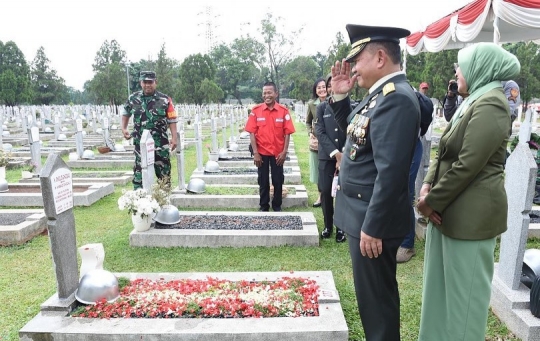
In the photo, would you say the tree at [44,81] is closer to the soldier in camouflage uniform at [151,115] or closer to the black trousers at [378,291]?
the soldier in camouflage uniform at [151,115]

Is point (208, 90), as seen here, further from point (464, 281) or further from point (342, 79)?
point (464, 281)

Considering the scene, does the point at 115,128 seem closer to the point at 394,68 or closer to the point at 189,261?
the point at 189,261

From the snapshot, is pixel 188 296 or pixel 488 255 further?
pixel 188 296

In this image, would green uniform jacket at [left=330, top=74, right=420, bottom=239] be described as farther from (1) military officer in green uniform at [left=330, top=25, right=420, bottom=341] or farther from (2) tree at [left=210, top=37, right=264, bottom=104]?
(2) tree at [left=210, top=37, right=264, bottom=104]

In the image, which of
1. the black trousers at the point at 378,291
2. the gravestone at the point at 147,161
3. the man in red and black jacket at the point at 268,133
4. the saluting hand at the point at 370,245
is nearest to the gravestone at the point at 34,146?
the gravestone at the point at 147,161

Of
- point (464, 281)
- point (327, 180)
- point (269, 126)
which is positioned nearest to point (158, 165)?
point (269, 126)

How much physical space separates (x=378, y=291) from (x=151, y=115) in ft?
14.1

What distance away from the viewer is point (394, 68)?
2.09m

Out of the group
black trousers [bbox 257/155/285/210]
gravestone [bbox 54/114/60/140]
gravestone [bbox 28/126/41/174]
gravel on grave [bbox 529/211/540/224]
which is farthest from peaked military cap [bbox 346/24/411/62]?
gravestone [bbox 54/114/60/140]

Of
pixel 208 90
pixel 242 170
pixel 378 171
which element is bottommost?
pixel 242 170

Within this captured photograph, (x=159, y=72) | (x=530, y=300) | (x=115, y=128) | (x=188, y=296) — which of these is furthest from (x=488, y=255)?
(x=159, y=72)

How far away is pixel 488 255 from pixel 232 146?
358 inches

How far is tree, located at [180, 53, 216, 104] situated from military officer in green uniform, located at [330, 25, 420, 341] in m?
33.0

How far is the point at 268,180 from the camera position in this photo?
5.71 metres
